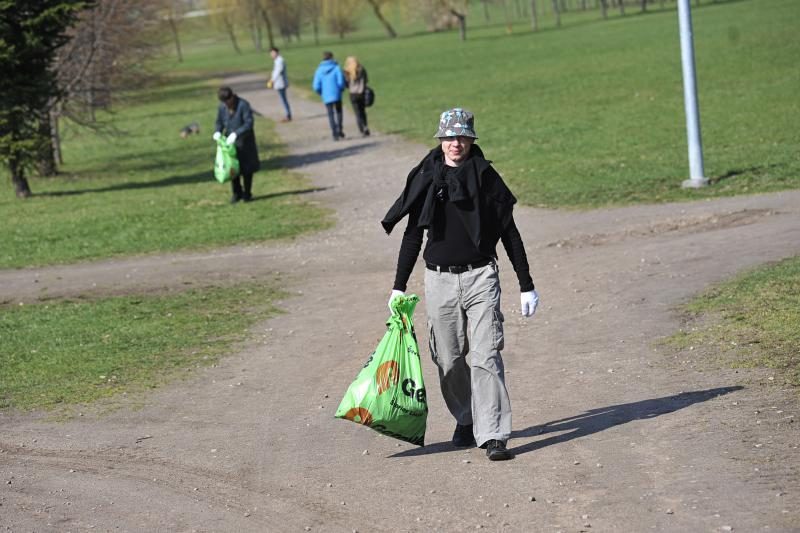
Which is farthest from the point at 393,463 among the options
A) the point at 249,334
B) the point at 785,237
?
the point at 785,237

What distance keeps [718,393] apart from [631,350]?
62.7 inches

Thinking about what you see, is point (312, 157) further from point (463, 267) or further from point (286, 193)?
point (463, 267)

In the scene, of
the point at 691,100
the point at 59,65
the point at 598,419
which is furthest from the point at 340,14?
the point at 598,419

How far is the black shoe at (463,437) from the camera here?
307 inches

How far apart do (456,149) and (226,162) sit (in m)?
13.2

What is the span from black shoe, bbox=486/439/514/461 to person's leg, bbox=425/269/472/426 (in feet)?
1.27

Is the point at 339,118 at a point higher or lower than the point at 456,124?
lower

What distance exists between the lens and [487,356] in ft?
24.3

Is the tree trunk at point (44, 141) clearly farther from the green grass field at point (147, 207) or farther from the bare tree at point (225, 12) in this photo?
the bare tree at point (225, 12)

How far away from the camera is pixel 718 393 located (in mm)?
8453

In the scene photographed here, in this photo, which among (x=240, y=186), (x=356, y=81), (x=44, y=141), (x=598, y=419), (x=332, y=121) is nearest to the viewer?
(x=598, y=419)

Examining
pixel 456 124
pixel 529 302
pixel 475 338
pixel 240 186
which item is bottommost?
pixel 240 186

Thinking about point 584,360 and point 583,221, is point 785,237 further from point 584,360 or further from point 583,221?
point 584,360

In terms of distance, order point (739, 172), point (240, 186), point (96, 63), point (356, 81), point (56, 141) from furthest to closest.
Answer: point (96, 63) < point (56, 141) < point (356, 81) < point (240, 186) < point (739, 172)
